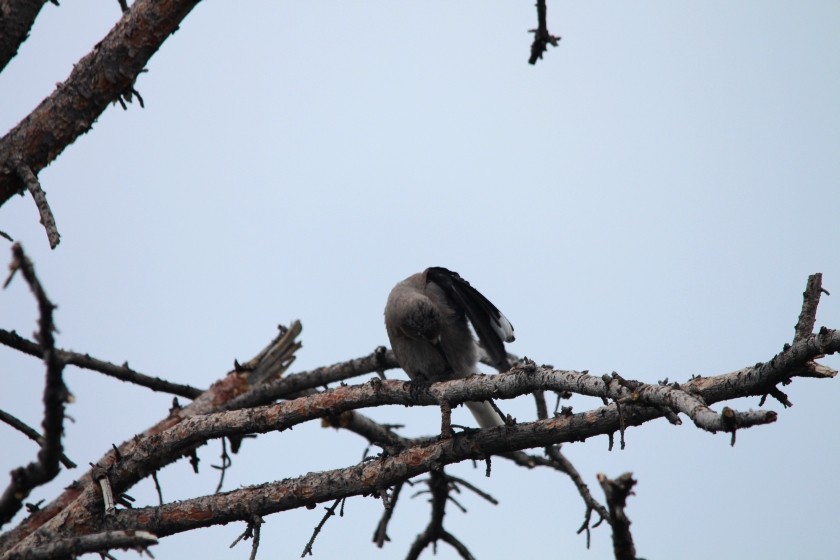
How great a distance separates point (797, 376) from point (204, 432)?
9.67 ft

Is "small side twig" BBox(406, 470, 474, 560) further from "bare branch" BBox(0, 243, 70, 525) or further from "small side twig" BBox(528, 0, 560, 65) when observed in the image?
"bare branch" BBox(0, 243, 70, 525)

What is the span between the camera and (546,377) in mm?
3613

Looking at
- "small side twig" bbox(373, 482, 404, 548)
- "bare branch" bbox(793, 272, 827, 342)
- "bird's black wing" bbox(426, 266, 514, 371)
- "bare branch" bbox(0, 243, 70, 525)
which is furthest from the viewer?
"bird's black wing" bbox(426, 266, 514, 371)

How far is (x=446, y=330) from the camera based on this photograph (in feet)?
20.3

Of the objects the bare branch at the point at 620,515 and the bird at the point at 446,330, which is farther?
the bird at the point at 446,330

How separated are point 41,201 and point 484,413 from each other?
3379 millimetres

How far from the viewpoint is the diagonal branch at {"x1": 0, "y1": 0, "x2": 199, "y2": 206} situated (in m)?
4.57

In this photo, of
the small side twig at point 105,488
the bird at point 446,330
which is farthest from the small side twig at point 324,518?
the bird at point 446,330

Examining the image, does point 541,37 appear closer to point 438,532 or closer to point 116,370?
point 438,532

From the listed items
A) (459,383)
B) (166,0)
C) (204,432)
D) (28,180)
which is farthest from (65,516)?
(166,0)

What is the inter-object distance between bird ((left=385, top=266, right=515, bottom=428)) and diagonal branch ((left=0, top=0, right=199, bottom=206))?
2.46 meters

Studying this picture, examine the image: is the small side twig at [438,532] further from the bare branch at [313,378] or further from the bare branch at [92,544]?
the bare branch at [92,544]

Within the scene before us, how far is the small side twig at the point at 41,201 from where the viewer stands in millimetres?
3998

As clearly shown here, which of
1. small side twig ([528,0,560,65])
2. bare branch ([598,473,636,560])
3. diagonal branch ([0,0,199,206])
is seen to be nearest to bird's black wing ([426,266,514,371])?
small side twig ([528,0,560,65])
